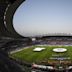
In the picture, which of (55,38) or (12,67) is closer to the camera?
(12,67)

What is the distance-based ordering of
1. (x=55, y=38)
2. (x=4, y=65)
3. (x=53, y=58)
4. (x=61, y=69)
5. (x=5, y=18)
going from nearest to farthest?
(x=4, y=65) → (x=61, y=69) → (x=53, y=58) → (x=5, y=18) → (x=55, y=38)

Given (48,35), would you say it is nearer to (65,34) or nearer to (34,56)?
(65,34)

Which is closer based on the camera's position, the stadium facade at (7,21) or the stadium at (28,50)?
the stadium at (28,50)

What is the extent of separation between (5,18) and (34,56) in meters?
15.5

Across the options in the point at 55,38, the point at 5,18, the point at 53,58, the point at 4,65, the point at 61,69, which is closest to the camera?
the point at 4,65

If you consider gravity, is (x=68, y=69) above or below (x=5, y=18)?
below

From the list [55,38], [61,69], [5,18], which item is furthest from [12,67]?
[55,38]

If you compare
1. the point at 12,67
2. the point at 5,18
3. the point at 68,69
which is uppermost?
the point at 5,18

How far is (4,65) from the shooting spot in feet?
42.7

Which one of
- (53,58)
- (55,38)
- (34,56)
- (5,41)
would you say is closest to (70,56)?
(53,58)

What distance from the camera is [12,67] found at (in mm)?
13828

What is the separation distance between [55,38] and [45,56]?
3575 cm

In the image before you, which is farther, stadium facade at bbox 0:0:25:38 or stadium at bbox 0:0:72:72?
stadium facade at bbox 0:0:25:38

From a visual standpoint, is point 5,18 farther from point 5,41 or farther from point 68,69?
point 68,69
